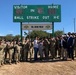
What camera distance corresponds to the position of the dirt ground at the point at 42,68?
55.7 ft

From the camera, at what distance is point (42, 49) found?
22.0 metres

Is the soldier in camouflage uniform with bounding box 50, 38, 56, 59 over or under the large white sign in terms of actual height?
under

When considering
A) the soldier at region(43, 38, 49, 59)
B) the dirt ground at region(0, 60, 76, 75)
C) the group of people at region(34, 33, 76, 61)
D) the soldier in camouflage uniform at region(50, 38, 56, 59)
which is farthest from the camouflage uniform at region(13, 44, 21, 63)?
the soldier in camouflage uniform at region(50, 38, 56, 59)

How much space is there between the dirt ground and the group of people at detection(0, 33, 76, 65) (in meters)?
1.37

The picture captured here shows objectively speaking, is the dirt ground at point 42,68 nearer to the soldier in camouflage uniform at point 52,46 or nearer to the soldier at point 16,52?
the soldier at point 16,52

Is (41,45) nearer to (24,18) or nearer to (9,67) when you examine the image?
(9,67)

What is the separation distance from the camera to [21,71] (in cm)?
1750

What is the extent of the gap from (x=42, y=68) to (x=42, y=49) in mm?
3965

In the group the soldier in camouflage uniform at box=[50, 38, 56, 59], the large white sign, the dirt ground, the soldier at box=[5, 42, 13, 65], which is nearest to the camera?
the dirt ground

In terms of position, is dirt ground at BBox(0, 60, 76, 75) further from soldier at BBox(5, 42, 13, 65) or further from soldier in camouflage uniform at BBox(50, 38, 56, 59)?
soldier in camouflage uniform at BBox(50, 38, 56, 59)

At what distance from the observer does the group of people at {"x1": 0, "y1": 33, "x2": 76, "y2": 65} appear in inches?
821

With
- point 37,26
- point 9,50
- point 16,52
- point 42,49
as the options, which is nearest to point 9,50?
point 9,50

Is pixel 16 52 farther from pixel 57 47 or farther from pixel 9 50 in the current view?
pixel 57 47

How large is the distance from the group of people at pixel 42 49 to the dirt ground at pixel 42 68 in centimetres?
137
